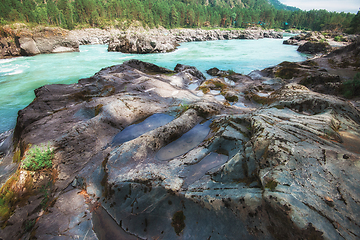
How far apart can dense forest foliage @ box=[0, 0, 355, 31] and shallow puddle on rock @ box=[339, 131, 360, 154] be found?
63.7 m

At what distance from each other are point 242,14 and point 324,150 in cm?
13053

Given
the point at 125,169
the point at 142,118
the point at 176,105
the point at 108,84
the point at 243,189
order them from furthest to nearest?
the point at 108,84 → the point at 176,105 → the point at 142,118 → the point at 125,169 → the point at 243,189

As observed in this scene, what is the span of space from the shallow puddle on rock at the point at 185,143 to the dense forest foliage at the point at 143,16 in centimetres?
6031

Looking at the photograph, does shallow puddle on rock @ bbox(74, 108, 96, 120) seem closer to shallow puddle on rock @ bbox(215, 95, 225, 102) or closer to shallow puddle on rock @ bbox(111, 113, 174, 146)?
shallow puddle on rock @ bbox(111, 113, 174, 146)

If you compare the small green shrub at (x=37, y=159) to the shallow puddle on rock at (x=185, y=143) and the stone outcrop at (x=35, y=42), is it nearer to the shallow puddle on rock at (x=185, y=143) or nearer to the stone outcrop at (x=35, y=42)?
the shallow puddle on rock at (x=185, y=143)

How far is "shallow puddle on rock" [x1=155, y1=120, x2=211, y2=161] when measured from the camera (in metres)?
4.43

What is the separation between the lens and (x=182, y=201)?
288 cm

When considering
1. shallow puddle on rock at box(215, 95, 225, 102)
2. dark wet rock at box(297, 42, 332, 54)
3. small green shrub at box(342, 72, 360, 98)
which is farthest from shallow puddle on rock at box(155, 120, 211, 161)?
dark wet rock at box(297, 42, 332, 54)

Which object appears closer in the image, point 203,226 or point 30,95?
point 203,226

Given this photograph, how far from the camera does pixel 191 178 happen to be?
10.8 ft

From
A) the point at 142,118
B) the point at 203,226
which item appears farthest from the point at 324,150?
the point at 142,118

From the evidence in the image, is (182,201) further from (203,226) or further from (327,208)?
(327,208)

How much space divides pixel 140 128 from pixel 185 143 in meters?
2.06

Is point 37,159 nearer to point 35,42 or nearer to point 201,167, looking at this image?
point 201,167
